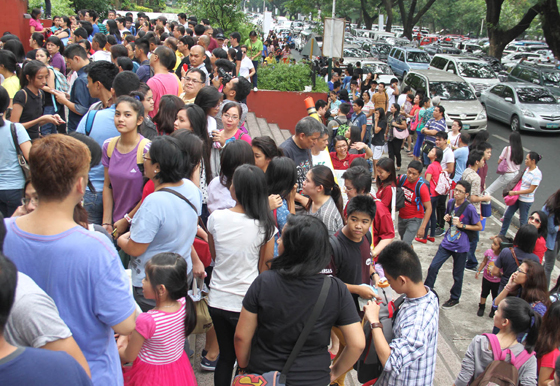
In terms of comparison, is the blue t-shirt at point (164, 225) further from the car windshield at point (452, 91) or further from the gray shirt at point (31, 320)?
the car windshield at point (452, 91)

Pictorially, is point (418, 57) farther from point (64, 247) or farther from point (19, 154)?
point (64, 247)

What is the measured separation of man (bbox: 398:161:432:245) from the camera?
6.70m

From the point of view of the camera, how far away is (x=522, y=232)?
17.8 feet

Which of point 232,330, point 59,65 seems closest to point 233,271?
point 232,330

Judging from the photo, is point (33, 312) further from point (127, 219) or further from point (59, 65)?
point (59, 65)

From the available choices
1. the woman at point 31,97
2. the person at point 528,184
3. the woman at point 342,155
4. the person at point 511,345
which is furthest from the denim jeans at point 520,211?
the woman at point 31,97

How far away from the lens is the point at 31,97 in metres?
5.67

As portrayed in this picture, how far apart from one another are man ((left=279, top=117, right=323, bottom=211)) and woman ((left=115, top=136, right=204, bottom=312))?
199 cm

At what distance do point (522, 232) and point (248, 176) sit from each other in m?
3.80

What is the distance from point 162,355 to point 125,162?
1698 millimetres

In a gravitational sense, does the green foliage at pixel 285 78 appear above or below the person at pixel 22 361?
below

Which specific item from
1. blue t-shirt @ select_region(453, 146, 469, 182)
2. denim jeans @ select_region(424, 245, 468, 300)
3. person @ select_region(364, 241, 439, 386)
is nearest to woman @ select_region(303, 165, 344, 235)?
person @ select_region(364, 241, 439, 386)

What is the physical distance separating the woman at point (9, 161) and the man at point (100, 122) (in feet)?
1.67

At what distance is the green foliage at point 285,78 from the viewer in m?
13.9
